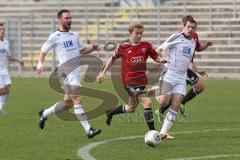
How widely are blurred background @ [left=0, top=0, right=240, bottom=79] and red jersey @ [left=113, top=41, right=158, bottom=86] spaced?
20.1m

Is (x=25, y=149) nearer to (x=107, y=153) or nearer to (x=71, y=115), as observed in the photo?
(x=107, y=153)

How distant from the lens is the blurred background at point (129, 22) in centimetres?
3494

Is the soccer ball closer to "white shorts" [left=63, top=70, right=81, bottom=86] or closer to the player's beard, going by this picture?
"white shorts" [left=63, top=70, right=81, bottom=86]

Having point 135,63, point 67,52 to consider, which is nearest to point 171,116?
point 135,63

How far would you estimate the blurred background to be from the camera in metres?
34.9

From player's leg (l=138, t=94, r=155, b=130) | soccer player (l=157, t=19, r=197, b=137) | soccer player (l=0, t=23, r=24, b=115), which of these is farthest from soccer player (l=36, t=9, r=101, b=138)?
soccer player (l=0, t=23, r=24, b=115)

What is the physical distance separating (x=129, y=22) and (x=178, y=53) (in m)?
25.6

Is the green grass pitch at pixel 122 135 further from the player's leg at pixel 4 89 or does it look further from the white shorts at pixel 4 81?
the white shorts at pixel 4 81

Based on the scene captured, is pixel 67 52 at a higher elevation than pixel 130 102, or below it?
higher

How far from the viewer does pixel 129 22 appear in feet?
128

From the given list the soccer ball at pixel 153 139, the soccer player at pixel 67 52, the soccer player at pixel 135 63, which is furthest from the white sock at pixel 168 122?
the soccer player at pixel 67 52

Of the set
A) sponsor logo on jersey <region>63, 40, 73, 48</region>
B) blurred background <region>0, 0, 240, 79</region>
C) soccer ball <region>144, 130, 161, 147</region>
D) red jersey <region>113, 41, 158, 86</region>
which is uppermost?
sponsor logo on jersey <region>63, 40, 73, 48</region>

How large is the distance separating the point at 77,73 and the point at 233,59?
20839 millimetres

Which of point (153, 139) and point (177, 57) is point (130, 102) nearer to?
point (177, 57)
